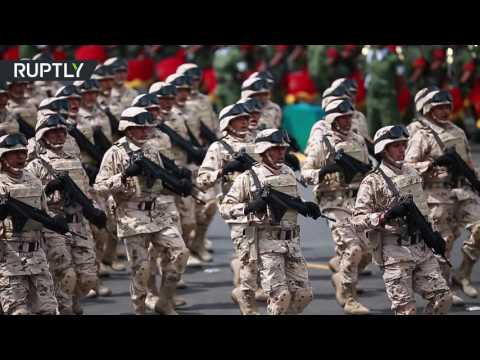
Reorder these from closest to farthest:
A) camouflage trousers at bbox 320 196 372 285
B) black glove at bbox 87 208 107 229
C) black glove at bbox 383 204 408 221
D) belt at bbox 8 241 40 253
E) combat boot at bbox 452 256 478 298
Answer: belt at bbox 8 241 40 253, black glove at bbox 383 204 408 221, black glove at bbox 87 208 107 229, camouflage trousers at bbox 320 196 372 285, combat boot at bbox 452 256 478 298

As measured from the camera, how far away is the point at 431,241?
1469 centimetres

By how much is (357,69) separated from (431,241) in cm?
1419

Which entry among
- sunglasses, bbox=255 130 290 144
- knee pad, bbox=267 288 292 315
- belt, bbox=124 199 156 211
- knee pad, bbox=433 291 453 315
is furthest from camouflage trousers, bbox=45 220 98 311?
knee pad, bbox=433 291 453 315

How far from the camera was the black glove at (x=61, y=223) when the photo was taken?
14508mm

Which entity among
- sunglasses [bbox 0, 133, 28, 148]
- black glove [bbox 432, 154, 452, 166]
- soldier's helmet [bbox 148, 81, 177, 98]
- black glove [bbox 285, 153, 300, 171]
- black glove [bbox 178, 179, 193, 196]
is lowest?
black glove [bbox 178, 179, 193, 196]

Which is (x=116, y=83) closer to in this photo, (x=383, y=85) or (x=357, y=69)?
(x=383, y=85)

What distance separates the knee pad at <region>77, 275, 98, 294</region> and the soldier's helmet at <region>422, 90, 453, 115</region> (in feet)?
14.5

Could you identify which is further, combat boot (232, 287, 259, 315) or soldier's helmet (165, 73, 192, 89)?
soldier's helmet (165, 73, 192, 89)

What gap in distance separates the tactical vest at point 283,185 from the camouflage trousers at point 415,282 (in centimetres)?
103

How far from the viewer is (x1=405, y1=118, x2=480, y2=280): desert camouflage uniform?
17.1 m

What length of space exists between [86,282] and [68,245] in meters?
0.44

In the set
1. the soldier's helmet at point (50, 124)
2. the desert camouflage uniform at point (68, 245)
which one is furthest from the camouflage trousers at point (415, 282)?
the soldier's helmet at point (50, 124)

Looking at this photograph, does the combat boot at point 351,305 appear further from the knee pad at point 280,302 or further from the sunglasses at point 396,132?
the sunglasses at point 396,132

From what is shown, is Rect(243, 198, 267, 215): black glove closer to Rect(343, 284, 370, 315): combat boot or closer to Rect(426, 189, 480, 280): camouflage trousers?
Rect(343, 284, 370, 315): combat boot
